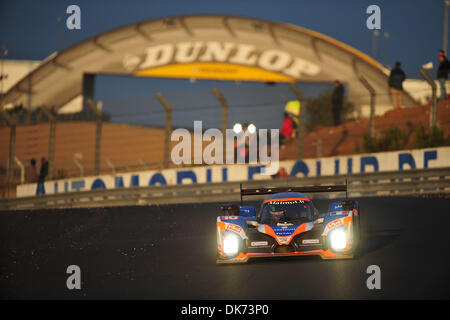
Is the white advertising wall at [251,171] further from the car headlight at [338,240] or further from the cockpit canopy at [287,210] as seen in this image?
the car headlight at [338,240]

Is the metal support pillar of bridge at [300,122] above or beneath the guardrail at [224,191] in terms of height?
above

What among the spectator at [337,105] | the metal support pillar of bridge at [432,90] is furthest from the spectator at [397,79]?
the metal support pillar of bridge at [432,90]

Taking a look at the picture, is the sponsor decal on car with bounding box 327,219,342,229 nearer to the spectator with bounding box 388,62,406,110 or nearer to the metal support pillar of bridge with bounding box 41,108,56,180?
the spectator with bounding box 388,62,406,110

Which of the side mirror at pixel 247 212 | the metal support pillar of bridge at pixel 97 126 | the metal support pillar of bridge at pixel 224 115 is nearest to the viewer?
the side mirror at pixel 247 212

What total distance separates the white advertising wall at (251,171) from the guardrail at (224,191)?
573 mm

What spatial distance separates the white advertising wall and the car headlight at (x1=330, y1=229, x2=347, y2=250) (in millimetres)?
10558

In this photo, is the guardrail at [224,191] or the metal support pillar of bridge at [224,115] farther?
→ the metal support pillar of bridge at [224,115]

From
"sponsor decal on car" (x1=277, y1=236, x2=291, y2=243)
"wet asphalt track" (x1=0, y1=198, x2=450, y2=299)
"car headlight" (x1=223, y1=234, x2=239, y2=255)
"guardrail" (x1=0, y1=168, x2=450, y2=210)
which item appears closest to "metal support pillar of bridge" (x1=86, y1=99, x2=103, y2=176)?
"guardrail" (x1=0, y1=168, x2=450, y2=210)

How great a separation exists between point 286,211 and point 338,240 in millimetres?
1303

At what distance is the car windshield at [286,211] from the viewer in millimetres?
11156

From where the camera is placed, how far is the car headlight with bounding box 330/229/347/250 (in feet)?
33.8

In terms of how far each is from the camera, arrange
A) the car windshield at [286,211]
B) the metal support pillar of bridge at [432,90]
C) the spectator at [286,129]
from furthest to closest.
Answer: the spectator at [286,129] < the metal support pillar of bridge at [432,90] < the car windshield at [286,211]
